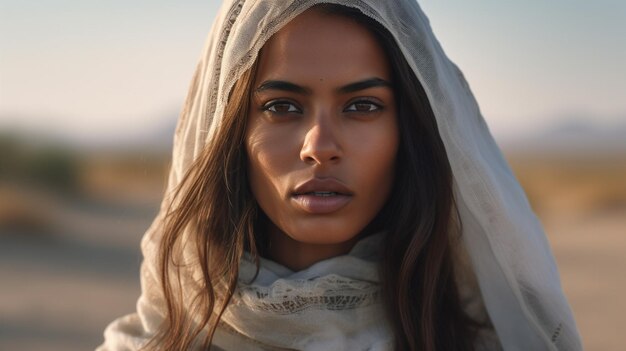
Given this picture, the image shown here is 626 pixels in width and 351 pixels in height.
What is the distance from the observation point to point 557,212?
798 inches

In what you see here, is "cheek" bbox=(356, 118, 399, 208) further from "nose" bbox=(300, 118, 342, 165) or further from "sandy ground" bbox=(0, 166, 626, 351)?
"sandy ground" bbox=(0, 166, 626, 351)

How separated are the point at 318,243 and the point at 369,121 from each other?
1.02ft

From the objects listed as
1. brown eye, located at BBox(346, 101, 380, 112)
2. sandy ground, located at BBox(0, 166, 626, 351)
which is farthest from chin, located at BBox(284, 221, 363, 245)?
sandy ground, located at BBox(0, 166, 626, 351)

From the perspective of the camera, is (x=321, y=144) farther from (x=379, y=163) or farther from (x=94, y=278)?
(x=94, y=278)

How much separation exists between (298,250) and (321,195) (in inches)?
10.0

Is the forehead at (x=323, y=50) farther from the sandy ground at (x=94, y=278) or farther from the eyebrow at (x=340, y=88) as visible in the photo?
the sandy ground at (x=94, y=278)

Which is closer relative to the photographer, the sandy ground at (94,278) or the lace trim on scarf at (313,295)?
the lace trim on scarf at (313,295)

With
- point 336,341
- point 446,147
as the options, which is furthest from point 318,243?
point 446,147

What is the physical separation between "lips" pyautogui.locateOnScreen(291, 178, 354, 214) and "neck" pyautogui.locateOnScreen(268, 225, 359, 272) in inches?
7.8

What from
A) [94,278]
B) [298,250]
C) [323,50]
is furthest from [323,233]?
[94,278]

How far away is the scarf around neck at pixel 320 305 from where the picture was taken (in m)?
2.25

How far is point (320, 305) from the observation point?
2258 millimetres

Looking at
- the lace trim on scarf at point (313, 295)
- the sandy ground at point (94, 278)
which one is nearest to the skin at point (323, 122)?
the lace trim on scarf at point (313, 295)

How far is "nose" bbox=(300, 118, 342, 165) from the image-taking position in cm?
208
